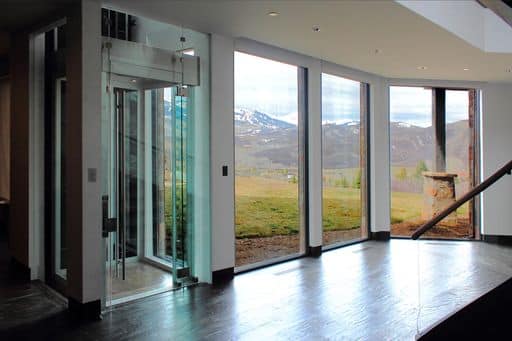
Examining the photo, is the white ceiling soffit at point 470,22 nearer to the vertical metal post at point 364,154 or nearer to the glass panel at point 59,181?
the vertical metal post at point 364,154

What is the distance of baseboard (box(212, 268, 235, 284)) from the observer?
17.8 feet

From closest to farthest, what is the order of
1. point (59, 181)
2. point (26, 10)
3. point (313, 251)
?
point (26, 10), point (59, 181), point (313, 251)

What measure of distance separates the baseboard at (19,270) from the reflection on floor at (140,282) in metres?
1.49

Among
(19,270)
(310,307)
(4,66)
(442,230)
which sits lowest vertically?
(310,307)

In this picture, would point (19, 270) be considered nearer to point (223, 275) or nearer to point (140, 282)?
point (140, 282)

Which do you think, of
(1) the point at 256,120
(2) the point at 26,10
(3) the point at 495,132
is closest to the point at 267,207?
(1) the point at 256,120

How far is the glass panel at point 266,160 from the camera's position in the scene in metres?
6.04

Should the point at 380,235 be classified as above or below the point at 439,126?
below

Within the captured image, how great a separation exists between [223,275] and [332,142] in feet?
10.6

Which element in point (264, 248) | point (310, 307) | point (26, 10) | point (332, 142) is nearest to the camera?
point (310, 307)

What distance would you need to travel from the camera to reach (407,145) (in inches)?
340

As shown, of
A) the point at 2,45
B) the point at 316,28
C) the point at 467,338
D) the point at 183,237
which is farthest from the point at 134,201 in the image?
the point at 2,45

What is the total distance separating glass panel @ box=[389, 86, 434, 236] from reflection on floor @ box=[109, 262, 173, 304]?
4.94m

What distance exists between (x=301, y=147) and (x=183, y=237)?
98.9 inches
